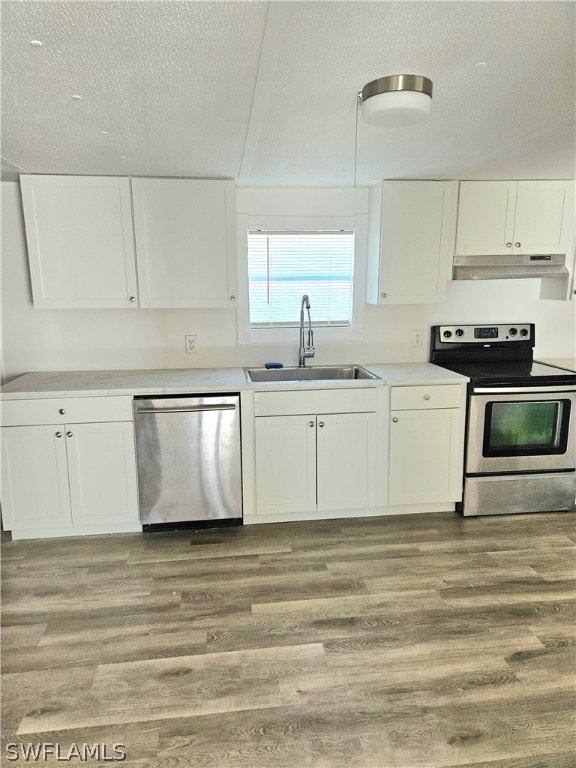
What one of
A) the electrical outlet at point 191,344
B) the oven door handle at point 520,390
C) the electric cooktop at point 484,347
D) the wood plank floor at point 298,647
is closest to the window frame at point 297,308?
the electrical outlet at point 191,344

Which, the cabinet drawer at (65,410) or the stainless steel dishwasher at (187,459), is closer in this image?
the cabinet drawer at (65,410)

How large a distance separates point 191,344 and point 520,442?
2.31 meters

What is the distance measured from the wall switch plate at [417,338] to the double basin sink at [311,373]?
19.3 inches

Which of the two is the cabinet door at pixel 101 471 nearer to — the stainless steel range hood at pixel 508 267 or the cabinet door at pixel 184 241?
the cabinet door at pixel 184 241

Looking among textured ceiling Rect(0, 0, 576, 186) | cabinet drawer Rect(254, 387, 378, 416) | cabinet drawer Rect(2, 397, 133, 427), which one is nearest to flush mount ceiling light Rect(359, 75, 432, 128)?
textured ceiling Rect(0, 0, 576, 186)

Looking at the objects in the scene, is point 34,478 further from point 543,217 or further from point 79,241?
A: point 543,217

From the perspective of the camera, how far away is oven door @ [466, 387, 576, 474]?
3242 millimetres

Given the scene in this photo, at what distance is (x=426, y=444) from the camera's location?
Result: 10.7ft

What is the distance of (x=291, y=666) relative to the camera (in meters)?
2.05

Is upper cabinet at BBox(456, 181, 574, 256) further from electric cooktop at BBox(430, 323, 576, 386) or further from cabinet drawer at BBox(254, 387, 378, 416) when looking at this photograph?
cabinet drawer at BBox(254, 387, 378, 416)

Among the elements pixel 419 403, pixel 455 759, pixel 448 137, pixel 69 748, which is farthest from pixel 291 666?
pixel 448 137

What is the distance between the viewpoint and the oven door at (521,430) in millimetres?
3242

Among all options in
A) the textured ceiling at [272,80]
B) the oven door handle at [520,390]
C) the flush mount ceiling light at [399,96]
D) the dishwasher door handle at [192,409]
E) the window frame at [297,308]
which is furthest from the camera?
the window frame at [297,308]

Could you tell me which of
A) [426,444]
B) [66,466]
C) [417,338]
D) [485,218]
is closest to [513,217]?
[485,218]
